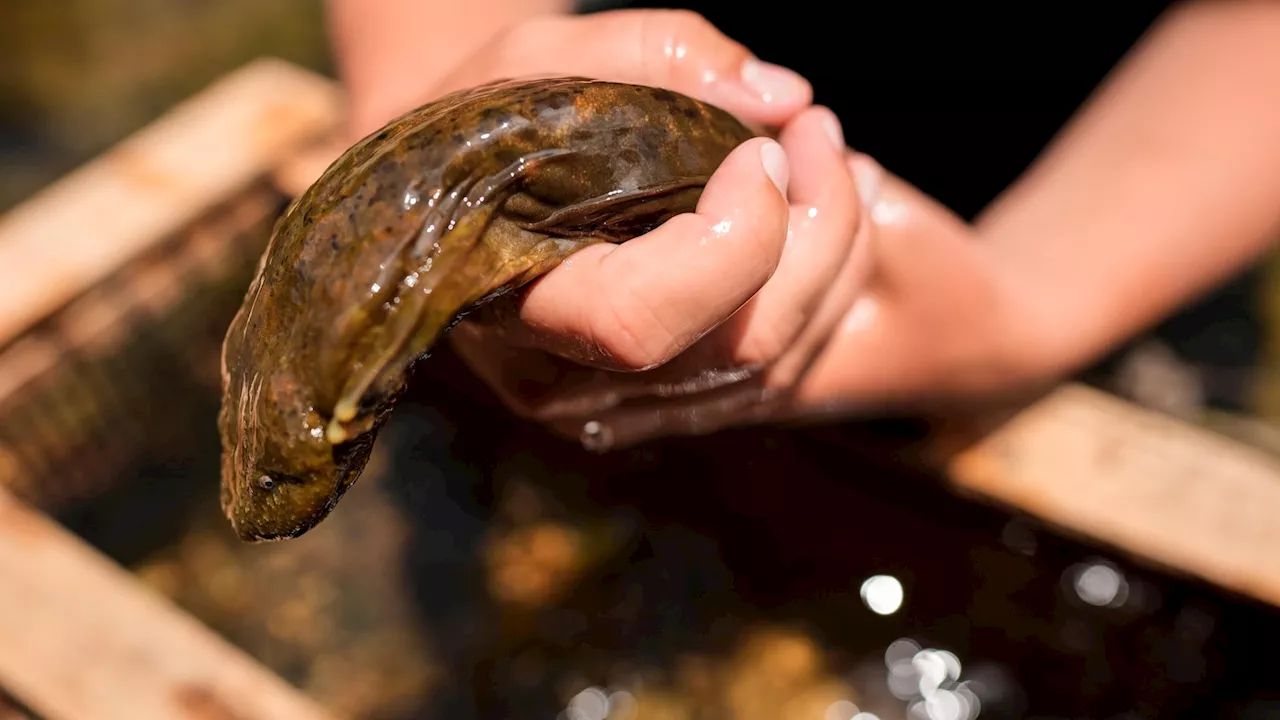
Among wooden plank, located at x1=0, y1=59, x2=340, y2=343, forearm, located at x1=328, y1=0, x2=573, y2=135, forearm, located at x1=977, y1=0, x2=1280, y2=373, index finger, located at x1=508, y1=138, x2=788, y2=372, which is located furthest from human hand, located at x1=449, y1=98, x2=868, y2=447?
wooden plank, located at x1=0, y1=59, x2=340, y2=343

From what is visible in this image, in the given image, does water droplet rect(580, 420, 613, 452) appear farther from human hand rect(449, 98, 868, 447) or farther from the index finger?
the index finger

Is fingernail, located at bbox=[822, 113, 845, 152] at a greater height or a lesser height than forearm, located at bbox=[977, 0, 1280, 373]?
greater

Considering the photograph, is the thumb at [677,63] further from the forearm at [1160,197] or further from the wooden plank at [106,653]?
the wooden plank at [106,653]

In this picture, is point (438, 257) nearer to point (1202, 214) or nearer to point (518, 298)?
point (518, 298)

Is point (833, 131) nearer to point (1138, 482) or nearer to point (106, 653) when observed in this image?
point (1138, 482)

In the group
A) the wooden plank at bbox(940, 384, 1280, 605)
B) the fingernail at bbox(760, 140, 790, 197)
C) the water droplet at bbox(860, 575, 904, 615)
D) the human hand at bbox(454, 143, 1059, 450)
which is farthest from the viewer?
the water droplet at bbox(860, 575, 904, 615)

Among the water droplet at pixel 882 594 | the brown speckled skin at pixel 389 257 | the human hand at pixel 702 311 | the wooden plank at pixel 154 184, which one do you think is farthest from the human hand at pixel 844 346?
the wooden plank at pixel 154 184
